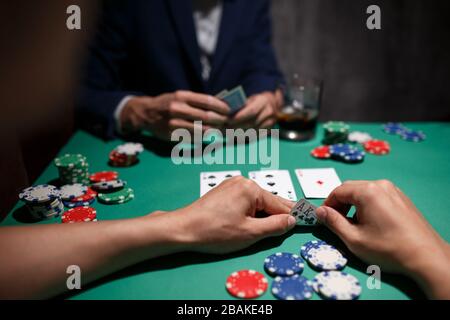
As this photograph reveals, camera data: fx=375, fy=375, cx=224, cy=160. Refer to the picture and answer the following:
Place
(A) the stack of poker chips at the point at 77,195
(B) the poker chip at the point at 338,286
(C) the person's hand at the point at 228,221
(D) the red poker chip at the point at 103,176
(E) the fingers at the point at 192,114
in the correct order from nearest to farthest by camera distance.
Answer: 1. (B) the poker chip at the point at 338,286
2. (C) the person's hand at the point at 228,221
3. (A) the stack of poker chips at the point at 77,195
4. (D) the red poker chip at the point at 103,176
5. (E) the fingers at the point at 192,114

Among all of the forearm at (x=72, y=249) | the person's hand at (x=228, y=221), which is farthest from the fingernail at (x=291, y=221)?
the forearm at (x=72, y=249)

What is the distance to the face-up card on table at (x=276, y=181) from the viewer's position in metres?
1.19

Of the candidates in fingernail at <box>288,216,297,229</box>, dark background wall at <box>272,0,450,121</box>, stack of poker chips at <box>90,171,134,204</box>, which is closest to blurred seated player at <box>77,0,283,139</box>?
stack of poker chips at <box>90,171,134,204</box>

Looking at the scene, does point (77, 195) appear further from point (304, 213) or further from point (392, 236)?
point (392, 236)

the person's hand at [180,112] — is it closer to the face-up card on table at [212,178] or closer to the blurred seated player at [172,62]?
the blurred seated player at [172,62]

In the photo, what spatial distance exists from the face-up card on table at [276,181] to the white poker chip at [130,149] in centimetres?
46

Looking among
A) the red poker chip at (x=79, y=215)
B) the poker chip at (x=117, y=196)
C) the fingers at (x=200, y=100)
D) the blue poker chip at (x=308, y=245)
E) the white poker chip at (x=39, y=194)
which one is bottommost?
the blue poker chip at (x=308, y=245)

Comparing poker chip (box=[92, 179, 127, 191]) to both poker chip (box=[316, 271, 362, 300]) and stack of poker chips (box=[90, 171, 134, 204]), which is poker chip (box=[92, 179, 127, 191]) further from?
poker chip (box=[316, 271, 362, 300])

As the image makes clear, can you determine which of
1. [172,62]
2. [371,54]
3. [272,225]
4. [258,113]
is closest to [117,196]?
[272,225]

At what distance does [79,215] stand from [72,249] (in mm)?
262

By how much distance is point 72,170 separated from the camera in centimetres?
126

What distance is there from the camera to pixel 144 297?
0.81 m

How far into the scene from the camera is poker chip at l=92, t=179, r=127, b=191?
1.21 m

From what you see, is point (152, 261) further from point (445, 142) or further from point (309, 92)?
point (445, 142)
